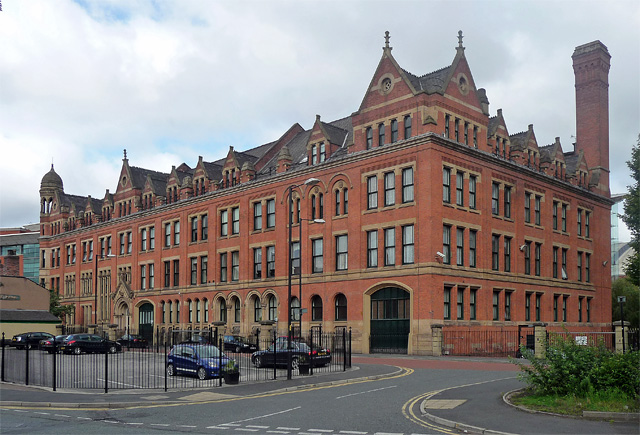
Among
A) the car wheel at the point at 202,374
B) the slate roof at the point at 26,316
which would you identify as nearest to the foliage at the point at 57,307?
the slate roof at the point at 26,316

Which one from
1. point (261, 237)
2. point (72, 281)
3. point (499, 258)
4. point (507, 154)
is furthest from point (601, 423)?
point (72, 281)

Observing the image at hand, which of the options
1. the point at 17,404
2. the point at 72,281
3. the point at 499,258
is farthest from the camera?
the point at 72,281

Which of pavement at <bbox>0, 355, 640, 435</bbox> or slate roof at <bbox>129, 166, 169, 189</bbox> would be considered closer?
pavement at <bbox>0, 355, 640, 435</bbox>

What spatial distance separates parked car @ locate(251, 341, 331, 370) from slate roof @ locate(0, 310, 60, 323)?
36.6 meters

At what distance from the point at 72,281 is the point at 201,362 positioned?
64361mm

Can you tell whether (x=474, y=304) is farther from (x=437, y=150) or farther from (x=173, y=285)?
(x=173, y=285)

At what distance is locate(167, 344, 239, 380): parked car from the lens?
27.9 metres

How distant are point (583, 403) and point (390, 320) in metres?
31.5

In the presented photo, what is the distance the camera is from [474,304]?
49.2 metres

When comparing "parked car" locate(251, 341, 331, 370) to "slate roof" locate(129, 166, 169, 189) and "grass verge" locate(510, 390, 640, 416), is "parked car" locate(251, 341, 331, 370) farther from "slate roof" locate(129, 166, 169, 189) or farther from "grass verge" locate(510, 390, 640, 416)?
"slate roof" locate(129, 166, 169, 189)

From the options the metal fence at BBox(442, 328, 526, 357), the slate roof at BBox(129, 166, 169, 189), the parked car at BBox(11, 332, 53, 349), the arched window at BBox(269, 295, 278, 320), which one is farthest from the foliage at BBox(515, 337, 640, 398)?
the slate roof at BBox(129, 166, 169, 189)

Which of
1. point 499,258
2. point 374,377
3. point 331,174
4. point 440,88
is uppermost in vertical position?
point 440,88

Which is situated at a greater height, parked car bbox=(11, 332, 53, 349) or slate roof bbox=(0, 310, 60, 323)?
slate roof bbox=(0, 310, 60, 323)

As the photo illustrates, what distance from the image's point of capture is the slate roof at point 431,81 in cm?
4747
